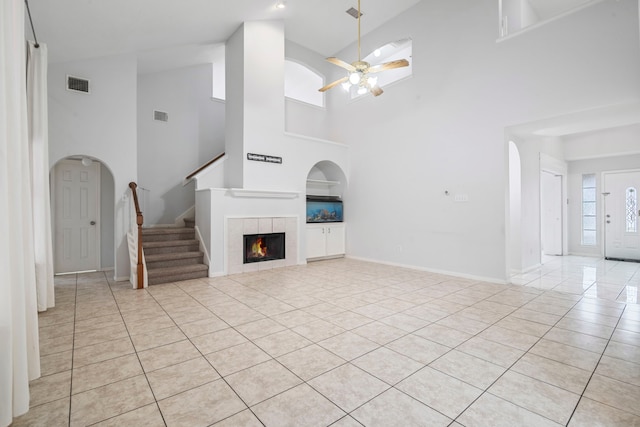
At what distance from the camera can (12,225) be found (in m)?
1.66

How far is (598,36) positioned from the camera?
12.8 feet

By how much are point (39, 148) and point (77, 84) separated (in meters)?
2.40

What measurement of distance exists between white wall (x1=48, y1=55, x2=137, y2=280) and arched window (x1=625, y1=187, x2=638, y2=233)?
1101cm

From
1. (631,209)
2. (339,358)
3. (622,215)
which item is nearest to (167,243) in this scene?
(339,358)

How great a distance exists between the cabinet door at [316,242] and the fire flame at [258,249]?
1170mm

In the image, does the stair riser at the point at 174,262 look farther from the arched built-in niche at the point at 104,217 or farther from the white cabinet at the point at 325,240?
the white cabinet at the point at 325,240

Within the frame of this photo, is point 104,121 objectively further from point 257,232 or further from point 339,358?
point 339,358

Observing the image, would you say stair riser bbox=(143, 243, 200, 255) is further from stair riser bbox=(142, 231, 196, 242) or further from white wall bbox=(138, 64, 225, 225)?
white wall bbox=(138, 64, 225, 225)

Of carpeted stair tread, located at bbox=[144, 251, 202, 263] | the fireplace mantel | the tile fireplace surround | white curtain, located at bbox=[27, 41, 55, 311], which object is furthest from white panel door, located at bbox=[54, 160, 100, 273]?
the fireplace mantel

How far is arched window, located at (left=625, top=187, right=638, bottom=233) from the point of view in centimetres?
705

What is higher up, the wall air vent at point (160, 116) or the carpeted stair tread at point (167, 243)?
the wall air vent at point (160, 116)

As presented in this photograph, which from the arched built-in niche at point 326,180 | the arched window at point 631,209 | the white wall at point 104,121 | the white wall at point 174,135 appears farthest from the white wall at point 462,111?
the arched window at point 631,209

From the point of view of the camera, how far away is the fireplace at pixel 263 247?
5898 mm

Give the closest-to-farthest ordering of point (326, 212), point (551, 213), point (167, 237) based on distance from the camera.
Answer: point (167, 237), point (326, 212), point (551, 213)
